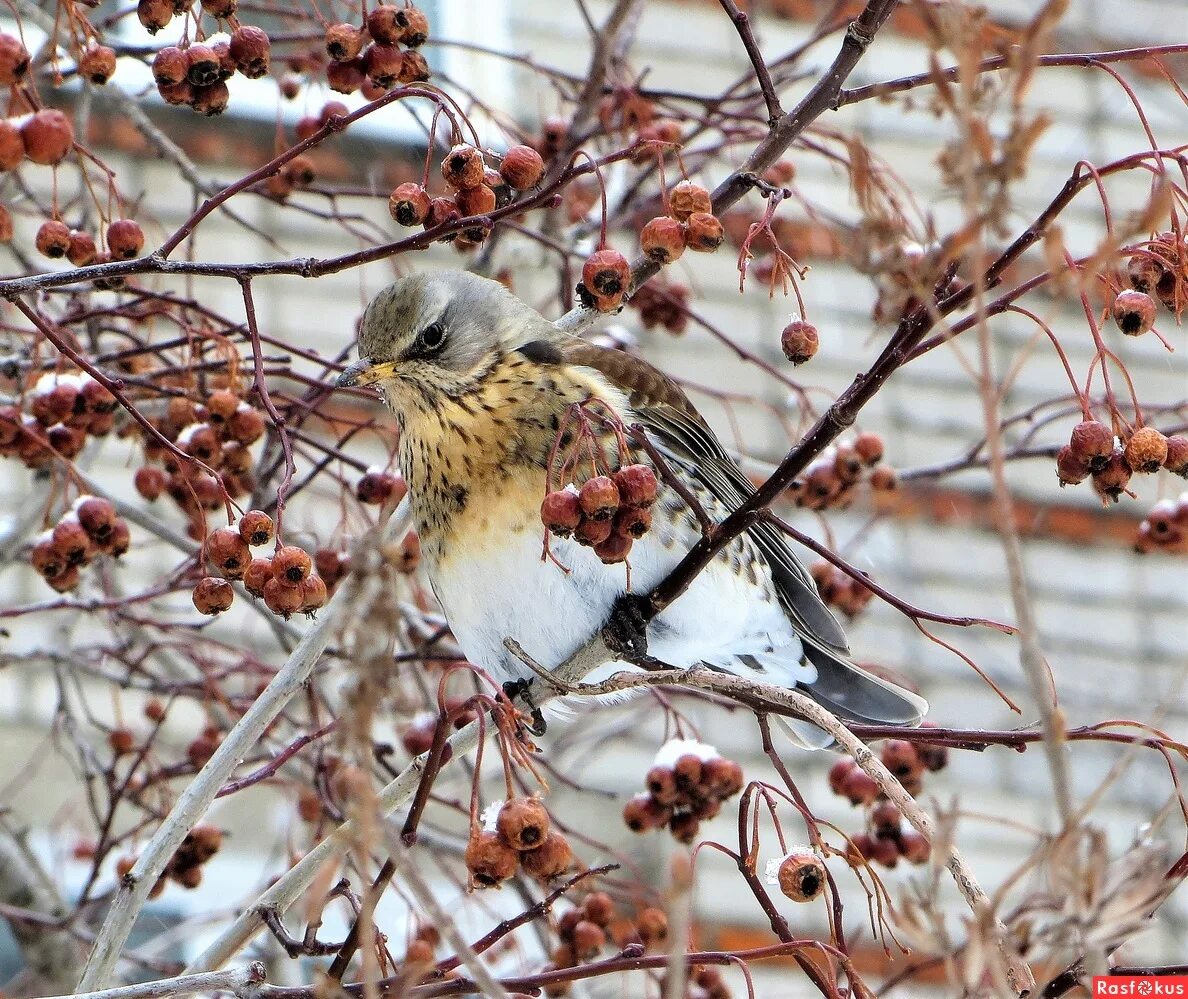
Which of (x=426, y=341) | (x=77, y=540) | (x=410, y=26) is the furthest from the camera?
(x=426, y=341)

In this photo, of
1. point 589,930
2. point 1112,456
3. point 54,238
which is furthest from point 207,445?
point 1112,456

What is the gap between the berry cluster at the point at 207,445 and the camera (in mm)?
1755

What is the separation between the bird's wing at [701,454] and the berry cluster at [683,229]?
713 millimetres

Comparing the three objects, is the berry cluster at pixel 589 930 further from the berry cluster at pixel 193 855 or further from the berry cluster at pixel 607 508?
the berry cluster at pixel 607 508

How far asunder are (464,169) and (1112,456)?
67 cm

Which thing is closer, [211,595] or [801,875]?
[801,875]

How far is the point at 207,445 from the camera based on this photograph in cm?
176

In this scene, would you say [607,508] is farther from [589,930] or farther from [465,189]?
[589,930]

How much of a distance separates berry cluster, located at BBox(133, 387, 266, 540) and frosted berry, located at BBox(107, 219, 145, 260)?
7.0 inches

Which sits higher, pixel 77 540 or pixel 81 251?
pixel 81 251

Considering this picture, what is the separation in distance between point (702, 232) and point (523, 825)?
57 cm

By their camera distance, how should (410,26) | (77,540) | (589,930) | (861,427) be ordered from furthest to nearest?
1. (861,427)
2. (589,930)
3. (77,540)
4. (410,26)

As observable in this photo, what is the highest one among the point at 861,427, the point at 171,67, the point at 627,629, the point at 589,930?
the point at 861,427

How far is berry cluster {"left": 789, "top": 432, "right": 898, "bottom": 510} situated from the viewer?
7.16ft
